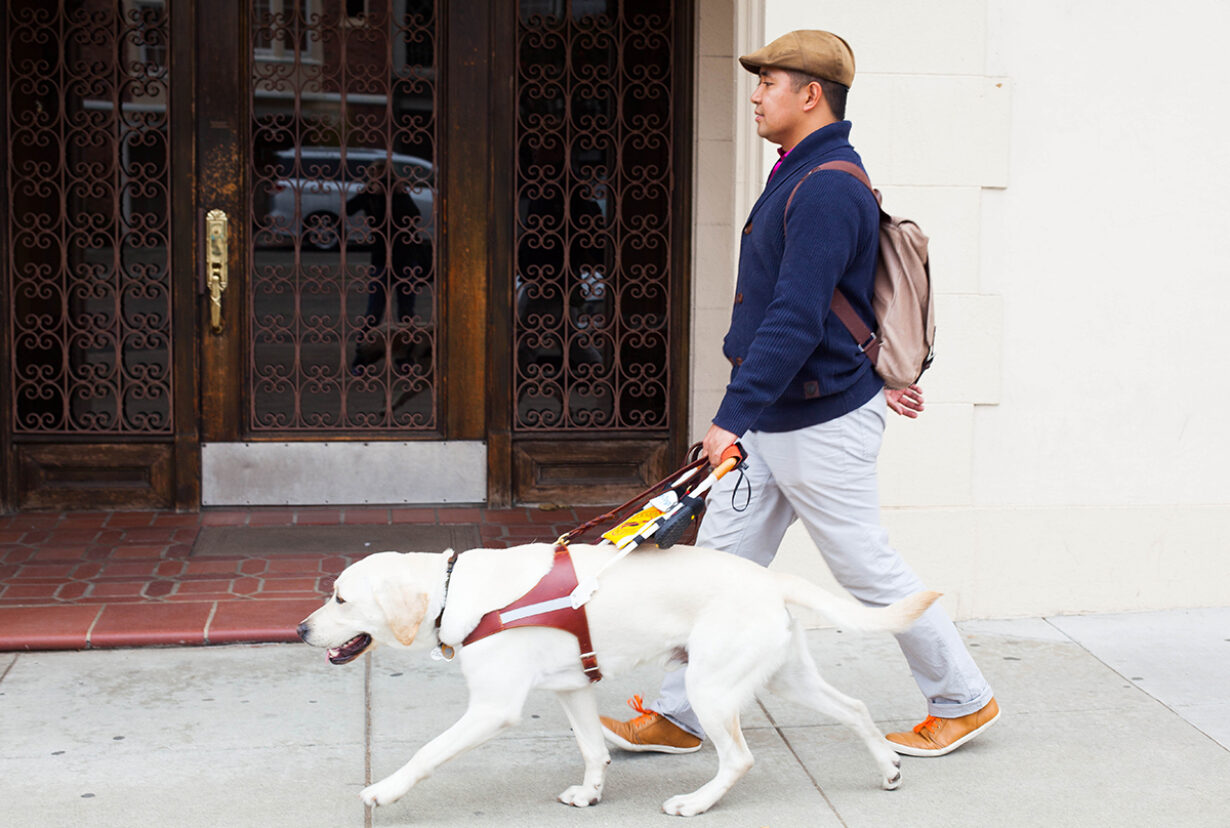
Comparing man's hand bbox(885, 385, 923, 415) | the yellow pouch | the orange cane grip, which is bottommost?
the yellow pouch

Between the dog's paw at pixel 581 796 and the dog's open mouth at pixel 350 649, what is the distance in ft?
2.45

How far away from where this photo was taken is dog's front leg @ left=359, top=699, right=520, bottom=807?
3.59m

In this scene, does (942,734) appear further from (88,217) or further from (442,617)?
(88,217)

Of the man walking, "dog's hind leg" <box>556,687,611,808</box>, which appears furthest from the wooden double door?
"dog's hind leg" <box>556,687,611,808</box>

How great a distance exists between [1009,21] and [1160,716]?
274 cm

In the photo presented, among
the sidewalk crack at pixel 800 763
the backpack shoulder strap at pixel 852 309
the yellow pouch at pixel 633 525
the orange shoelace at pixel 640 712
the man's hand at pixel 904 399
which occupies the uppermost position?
the backpack shoulder strap at pixel 852 309

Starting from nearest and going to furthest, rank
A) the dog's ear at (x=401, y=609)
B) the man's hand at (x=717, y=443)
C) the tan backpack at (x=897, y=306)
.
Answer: the dog's ear at (x=401, y=609) < the man's hand at (x=717, y=443) < the tan backpack at (x=897, y=306)

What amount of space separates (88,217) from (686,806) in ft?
15.6

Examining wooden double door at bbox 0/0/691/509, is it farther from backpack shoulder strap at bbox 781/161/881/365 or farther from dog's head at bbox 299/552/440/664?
dog's head at bbox 299/552/440/664

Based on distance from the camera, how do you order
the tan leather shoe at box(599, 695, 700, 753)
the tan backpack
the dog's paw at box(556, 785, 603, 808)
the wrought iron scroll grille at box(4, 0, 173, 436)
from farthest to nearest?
1. the wrought iron scroll grille at box(4, 0, 173, 436)
2. the tan leather shoe at box(599, 695, 700, 753)
3. the tan backpack
4. the dog's paw at box(556, 785, 603, 808)

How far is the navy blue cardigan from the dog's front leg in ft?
3.27

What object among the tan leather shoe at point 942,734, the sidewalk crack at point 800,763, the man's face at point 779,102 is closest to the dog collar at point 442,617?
the sidewalk crack at point 800,763

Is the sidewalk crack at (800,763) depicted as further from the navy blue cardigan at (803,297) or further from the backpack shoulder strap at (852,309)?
the backpack shoulder strap at (852,309)

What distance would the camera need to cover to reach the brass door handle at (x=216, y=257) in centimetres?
703
